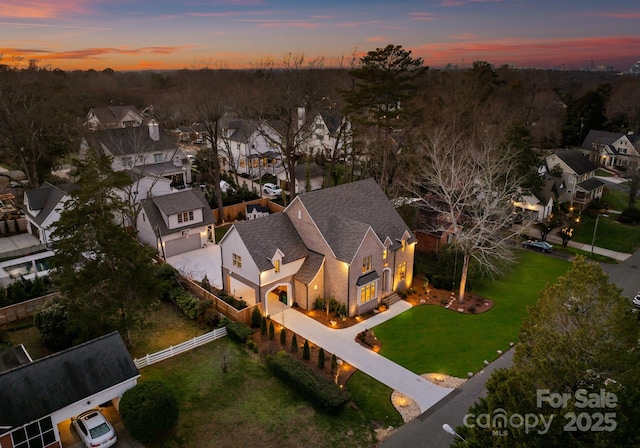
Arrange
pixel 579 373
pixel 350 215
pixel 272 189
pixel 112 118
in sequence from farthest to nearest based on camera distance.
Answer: pixel 112 118 < pixel 272 189 < pixel 350 215 < pixel 579 373

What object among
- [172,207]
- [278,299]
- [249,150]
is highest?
[249,150]

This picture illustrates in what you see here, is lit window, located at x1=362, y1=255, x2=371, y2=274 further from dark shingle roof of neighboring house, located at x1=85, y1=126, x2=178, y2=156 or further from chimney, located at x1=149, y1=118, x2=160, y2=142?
chimney, located at x1=149, y1=118, x2=160, y2=142

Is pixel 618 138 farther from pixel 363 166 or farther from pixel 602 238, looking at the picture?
pixel 363 166

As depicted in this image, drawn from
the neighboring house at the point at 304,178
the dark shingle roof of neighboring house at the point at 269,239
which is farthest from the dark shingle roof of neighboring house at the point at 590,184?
the dark shingle roof of neighboring house at the point at 269,239

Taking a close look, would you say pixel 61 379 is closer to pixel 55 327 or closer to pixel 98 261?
pixel 98 261

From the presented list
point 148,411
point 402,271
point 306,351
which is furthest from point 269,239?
point 148,411

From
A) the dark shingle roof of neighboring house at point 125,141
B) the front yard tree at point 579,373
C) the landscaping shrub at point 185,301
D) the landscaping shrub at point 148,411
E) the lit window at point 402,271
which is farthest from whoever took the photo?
the dark shingle roof of neighboring house at point 125,141

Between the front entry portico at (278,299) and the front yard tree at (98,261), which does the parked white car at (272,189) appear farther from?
the front yard tree at (98,261)
